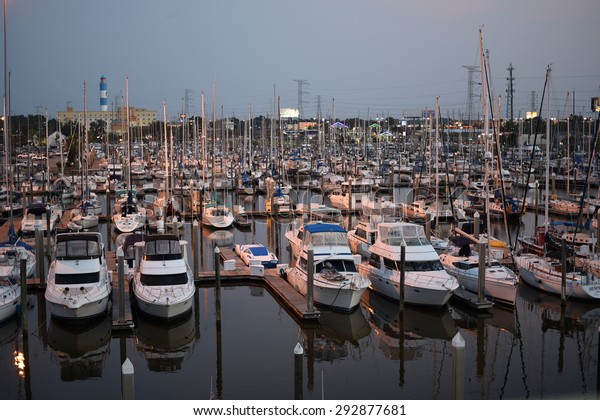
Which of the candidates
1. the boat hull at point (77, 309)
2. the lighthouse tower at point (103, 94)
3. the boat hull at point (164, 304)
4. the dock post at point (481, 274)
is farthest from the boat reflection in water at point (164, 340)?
the lighthouse tower at point (103, 94)

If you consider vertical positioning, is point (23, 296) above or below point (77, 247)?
below

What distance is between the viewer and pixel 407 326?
13.1m

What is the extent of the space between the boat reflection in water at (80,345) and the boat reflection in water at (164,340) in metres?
0.55

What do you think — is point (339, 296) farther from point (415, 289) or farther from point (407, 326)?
point (415, 289)

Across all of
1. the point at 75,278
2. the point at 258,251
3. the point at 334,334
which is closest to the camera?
the point at 334,334

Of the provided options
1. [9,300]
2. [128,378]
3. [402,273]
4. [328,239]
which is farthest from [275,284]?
[128,378]

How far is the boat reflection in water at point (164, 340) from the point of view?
11.2 m

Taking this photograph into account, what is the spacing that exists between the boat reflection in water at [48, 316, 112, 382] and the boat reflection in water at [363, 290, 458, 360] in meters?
4.29

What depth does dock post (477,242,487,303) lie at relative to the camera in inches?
528

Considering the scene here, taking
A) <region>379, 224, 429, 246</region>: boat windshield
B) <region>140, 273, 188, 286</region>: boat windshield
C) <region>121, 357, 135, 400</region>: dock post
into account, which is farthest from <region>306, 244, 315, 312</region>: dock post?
<region>121, 357, 135, 400</region>: dock post

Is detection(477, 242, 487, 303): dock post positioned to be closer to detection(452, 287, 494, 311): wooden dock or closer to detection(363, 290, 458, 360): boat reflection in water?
detection(452, 287, 494, 311): wooden dock

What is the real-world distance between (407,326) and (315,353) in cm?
226

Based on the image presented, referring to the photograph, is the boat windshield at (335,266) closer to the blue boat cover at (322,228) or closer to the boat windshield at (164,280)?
the blue boat cover at (322,228)

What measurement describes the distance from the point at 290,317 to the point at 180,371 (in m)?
3.02
